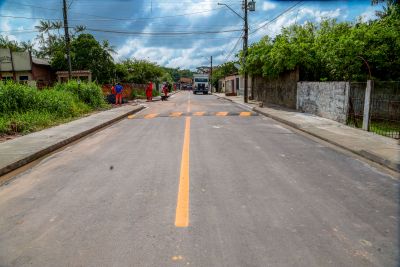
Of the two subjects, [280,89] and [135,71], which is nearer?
[280,89]

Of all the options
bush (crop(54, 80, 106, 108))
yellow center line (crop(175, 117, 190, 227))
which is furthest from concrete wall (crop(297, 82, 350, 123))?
bush (crop(54, 80, 106, 108))

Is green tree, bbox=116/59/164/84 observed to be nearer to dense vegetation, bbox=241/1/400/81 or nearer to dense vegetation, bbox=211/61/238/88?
dense vegetation, bbox=211/61/238/88

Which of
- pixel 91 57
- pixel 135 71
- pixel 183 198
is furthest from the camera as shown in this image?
pixel 135 71

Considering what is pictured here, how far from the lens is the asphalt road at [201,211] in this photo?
3.27 metres

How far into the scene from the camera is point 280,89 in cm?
2416

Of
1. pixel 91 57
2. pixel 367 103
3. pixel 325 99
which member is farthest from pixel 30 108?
pixel 91 57

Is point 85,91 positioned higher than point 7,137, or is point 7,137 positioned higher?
point 85,91

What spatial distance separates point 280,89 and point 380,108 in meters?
13.1

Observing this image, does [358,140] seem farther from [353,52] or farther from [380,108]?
[353,52]

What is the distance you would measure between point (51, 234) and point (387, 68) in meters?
15.5

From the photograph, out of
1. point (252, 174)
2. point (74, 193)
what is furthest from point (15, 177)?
point (252, 174)

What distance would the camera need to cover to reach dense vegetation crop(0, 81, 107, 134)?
12180 millimetres

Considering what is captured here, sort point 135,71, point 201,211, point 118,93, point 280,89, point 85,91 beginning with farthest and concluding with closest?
1. point 135,71
2. point 118,93
3. point 280,89
4. point 85,91
5. point 201,211

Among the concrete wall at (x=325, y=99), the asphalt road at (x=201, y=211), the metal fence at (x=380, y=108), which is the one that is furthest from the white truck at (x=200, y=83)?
the asphalt road at (x=201, y=211)
